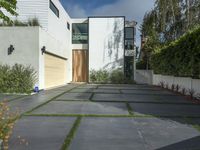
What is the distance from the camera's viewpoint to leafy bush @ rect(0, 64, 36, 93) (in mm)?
15070

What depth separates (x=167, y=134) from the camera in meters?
6.14

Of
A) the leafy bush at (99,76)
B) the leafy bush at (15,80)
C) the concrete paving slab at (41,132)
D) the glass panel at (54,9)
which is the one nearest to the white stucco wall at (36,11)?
the glass panel at (54,9)

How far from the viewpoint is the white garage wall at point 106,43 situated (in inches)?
1142

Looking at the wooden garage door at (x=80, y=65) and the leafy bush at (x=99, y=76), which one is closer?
the leafy bush at (x=99, y=76)

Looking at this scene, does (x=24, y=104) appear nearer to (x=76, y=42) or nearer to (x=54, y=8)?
(x=54, y=8)

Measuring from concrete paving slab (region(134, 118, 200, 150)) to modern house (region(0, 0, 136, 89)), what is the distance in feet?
36.3

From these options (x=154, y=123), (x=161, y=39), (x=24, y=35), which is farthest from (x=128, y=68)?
(x=154, y=123)

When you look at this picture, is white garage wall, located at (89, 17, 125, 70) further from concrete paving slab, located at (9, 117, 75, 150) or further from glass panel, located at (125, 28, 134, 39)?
concrete paving slab, located at (9, 117, 75, 150)

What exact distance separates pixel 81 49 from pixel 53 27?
8082 mm

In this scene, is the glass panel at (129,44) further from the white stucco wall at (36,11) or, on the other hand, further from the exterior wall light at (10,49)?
the exterior wall light at (10,49)

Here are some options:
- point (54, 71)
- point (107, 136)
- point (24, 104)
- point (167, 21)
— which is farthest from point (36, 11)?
point (107, 136)

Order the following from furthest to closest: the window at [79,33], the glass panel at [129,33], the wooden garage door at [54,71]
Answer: the window at [79,33]
the glass panel at [129,33]
the wooden garage door at [54,71]

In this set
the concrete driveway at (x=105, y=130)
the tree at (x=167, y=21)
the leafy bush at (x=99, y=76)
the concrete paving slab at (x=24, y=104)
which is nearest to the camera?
the concrete driveway at (x=105, y=130)

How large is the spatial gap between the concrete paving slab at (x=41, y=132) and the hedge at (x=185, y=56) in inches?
295
